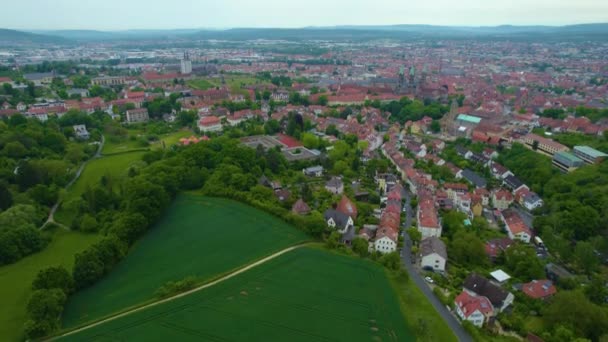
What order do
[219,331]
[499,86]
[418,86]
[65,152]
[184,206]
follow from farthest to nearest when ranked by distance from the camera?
[499,86] → [418,86] → [65,152] → [184,206] → [219,331]

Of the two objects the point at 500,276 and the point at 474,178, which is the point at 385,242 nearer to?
the point at 500,276

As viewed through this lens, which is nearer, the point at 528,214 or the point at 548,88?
the point at 528,214

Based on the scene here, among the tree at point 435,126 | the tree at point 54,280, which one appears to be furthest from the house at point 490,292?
the tree at point 435,126

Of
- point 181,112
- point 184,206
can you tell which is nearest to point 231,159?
point 184,206

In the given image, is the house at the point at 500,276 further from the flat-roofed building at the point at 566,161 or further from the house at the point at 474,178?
the flat-roofed building at the point at 566,161

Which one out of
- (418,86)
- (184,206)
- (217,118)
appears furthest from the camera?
(418,86)

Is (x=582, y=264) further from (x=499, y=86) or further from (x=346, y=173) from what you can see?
(x=499, y=86)

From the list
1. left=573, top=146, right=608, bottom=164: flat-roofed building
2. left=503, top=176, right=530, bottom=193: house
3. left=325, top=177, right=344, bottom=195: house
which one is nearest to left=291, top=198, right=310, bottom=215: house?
left=325, top=177, right=344, bottom=195: house
